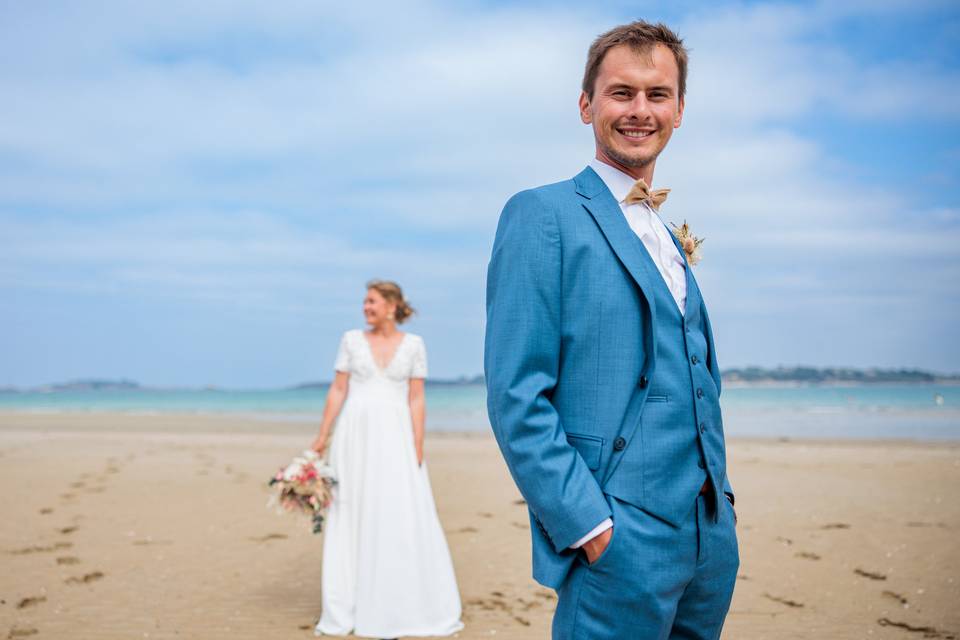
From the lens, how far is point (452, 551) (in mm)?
7855

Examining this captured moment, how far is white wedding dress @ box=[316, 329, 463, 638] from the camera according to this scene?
5.59 meters

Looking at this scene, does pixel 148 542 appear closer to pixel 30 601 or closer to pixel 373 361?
pixel 30 601

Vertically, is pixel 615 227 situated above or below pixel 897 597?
above

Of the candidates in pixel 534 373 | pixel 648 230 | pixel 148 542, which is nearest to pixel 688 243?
pixel 648 230

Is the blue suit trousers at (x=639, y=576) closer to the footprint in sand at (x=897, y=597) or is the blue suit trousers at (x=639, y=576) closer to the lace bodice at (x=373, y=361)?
the lace bodice at (x=373, y=361)

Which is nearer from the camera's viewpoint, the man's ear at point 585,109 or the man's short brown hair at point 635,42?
the man's short brown hair at point 635,42

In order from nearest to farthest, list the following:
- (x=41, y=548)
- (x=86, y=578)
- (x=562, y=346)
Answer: (x=562, y=346) < (x=86, y=578) < (x=41, y=548)

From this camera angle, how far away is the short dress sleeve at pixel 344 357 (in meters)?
6.12

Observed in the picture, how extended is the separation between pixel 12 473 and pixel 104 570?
22.5 feet

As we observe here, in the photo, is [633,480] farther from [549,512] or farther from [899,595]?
[899,595]

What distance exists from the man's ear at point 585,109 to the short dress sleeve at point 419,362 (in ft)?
12.7

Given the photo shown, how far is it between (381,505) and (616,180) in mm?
3938

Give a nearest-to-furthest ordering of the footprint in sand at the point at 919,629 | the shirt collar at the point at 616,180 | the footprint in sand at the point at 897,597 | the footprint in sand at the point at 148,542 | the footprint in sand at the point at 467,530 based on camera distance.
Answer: the shirt collar at the point at 616,180 < the footprint in sand at the point at 919,629 < the footprint in sand at the point at 897,597 < the footprint in sand at the point at 148,542 < the footprint in sand at the point at 467,530

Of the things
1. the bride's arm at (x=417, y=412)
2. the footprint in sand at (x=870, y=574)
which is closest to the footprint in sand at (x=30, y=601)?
the bride's arm at (x=417, y=412)
